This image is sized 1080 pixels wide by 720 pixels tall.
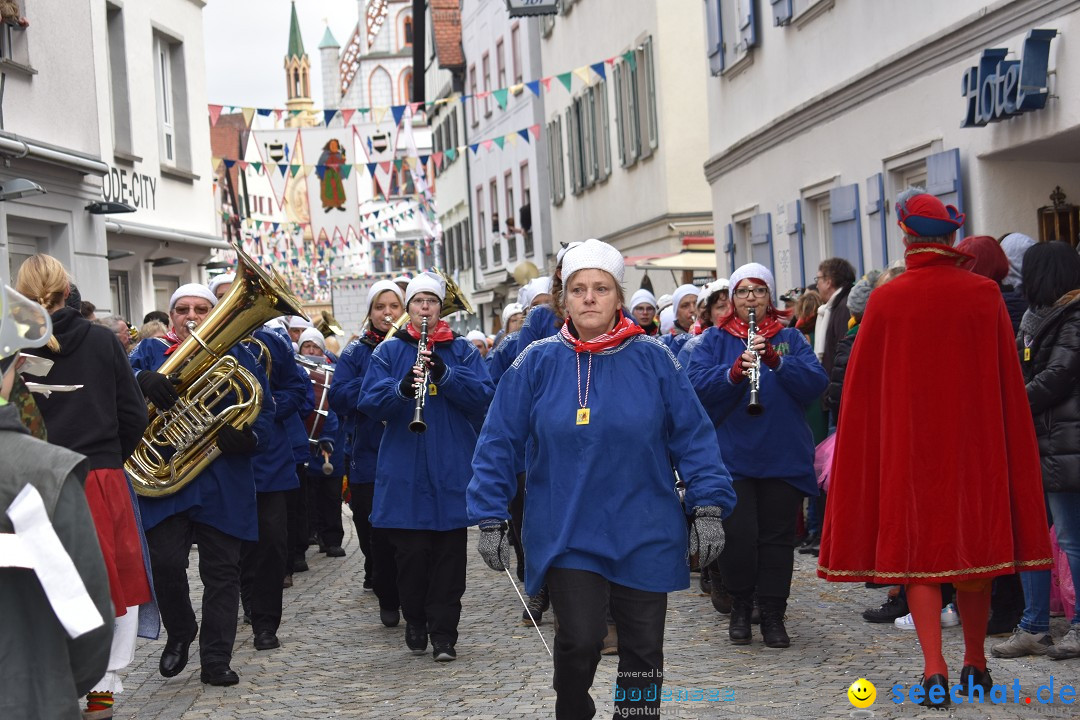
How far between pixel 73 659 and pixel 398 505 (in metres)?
4.84

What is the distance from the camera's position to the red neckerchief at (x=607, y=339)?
17.8ft

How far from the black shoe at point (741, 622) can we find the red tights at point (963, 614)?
5.67ft

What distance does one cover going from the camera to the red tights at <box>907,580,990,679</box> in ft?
20.2

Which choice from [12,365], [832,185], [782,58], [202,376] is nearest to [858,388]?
[202,376]

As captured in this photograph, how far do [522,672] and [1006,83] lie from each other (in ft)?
19.2

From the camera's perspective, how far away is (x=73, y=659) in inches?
130

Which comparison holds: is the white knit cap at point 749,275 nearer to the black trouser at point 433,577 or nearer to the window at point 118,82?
the black trouser at point 433,577

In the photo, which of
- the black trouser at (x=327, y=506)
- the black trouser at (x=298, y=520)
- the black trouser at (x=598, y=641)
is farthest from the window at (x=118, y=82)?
the black trouser at (x=598, y=641)

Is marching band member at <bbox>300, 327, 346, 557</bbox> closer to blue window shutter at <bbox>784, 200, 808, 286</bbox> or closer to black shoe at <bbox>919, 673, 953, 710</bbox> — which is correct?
blue window shutter at <bbox>784, 200, 808, 286</bbox>

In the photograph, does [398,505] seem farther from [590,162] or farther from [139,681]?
[590,162]

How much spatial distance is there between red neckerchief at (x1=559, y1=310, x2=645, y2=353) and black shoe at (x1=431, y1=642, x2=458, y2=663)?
9.79ft

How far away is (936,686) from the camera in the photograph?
607 centimetres

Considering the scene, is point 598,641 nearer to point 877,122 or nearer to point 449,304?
point 449,304

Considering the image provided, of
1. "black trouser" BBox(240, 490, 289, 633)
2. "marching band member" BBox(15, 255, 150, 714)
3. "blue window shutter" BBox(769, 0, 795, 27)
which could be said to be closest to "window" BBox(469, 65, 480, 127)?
"blue window shutter" BBox(769, 0, 795, 27)
